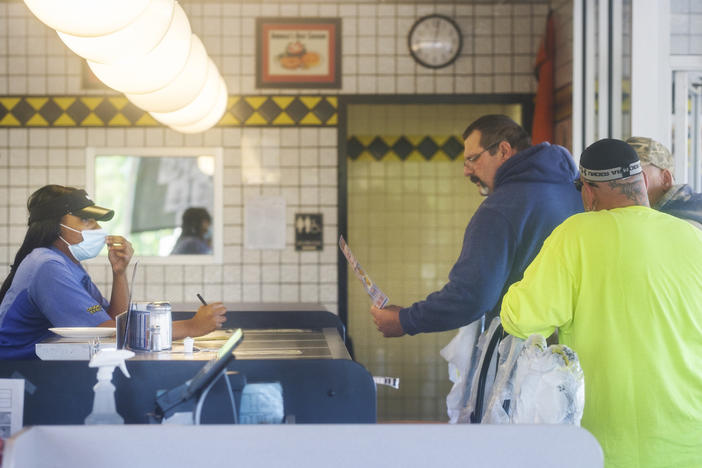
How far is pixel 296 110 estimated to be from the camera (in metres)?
4.54

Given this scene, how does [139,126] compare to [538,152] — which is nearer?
[538,152]

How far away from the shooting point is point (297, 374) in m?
1.76

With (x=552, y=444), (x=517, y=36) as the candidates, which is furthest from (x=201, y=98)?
(x=517, y=36)

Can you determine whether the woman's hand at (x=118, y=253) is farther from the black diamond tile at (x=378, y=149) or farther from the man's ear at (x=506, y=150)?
the black diamond tile at (x=378, y=149)

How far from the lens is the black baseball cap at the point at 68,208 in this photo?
259cm

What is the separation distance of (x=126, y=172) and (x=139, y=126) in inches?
12.3

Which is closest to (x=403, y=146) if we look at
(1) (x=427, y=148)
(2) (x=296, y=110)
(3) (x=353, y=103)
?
(1) (x=427, y=148)

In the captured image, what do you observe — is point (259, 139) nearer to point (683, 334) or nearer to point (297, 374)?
point (297, 374)

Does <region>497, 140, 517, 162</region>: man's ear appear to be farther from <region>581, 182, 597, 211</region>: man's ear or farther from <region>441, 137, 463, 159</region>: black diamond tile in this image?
<region>441, 137, 463, 159</region>: black diamond tile

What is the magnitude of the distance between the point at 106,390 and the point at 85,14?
2.67ft

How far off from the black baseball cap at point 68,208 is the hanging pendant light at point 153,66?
29.7 inches

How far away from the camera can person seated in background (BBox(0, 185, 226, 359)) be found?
231cm

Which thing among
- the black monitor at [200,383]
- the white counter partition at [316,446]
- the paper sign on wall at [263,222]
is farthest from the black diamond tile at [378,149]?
the white counter partition at [316,446]

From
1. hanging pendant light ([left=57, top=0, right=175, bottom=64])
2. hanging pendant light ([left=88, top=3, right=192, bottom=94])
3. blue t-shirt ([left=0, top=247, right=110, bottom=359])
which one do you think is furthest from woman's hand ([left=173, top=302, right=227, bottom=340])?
hanging pendant light ([left=57, top=0, right=175, bottom=64])
